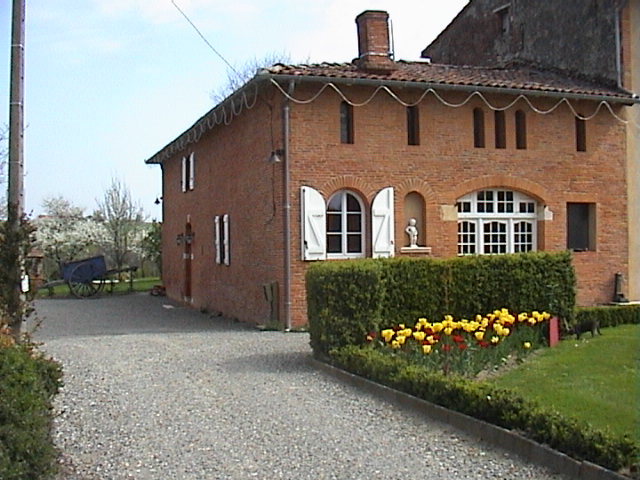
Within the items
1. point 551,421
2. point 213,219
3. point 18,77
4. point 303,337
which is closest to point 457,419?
point 551,421

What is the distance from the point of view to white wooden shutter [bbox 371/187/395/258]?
18.1m

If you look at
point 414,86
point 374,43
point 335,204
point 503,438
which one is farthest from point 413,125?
point 503,438

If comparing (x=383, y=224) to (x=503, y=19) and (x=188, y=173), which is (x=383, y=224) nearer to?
(x=188, y=173)

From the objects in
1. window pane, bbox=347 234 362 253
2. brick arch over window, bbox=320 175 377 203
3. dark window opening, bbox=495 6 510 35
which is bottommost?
window pane, bbox=347 234 362 253

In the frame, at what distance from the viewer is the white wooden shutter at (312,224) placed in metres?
17.6

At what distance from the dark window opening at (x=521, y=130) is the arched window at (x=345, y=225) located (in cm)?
451

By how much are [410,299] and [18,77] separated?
652cm

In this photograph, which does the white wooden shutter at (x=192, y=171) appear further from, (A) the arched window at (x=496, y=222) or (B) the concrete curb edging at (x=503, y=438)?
(B) the concrete curb edging at (x=503, y=438)

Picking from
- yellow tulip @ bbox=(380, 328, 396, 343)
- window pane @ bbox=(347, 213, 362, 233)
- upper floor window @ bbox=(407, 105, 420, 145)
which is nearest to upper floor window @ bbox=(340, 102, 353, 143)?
upper floor window @ bbox=(407, 105, 420, 145)

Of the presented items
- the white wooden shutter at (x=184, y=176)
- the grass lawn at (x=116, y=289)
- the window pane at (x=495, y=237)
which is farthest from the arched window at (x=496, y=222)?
the grass lawn at (x=116, y=289)

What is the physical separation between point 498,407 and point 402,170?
1123 centimetres

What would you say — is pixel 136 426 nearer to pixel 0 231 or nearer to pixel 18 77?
pixel 0 231

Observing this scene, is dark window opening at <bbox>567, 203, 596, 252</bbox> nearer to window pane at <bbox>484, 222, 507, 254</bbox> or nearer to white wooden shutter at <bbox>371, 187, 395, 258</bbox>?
window pane at <bbox>484, 222, 507, 254</bbox>

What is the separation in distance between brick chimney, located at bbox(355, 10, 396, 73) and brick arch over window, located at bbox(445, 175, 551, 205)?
3117 mm
